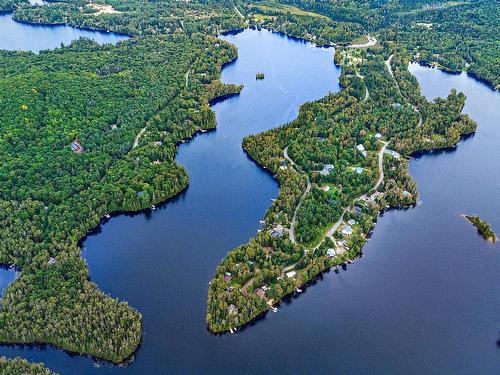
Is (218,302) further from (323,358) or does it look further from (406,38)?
(406,38)

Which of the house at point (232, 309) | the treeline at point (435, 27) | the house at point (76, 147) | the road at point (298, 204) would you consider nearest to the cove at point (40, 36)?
the treeline at point (435, 27)

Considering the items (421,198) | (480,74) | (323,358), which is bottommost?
(323,358)

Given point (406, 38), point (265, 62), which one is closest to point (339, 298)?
point (265, 62)

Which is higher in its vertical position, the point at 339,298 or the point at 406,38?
the point at 406,38

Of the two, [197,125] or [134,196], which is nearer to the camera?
[134,196]

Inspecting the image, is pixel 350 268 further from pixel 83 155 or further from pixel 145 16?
pixel 145 16

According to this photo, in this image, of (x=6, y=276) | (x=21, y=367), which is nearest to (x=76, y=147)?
(x=6, y=276)

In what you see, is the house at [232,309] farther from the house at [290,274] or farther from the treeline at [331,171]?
the house at [290,274]
